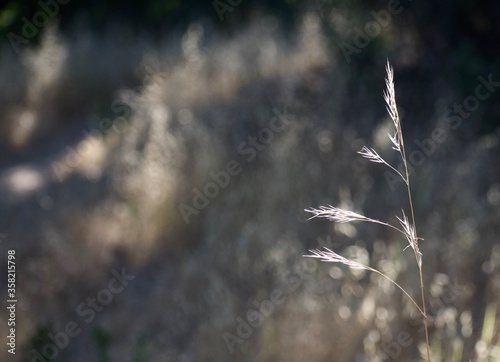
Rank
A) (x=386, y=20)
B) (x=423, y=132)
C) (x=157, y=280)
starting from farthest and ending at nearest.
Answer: (x=386, y=20) < (x=423, y=132) < (x=157, y=280)

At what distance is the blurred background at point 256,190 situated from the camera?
3.75 meters

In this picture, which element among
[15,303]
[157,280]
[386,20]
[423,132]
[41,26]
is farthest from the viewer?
[41,26]

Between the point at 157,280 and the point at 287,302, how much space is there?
134cm

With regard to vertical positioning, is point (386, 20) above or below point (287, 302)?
below

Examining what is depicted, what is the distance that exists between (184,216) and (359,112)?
1.74m

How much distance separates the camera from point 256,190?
512cm

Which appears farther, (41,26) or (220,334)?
(41,26)

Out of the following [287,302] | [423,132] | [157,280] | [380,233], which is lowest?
[423,132]

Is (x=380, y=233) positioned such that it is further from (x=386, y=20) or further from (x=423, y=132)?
(x=386, y=20)

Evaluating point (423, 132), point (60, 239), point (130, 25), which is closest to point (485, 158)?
point (423, 132)

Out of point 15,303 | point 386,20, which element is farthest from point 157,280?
point 386,20

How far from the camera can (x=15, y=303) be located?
449 cm

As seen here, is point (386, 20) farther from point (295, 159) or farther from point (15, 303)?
point (15, 303)

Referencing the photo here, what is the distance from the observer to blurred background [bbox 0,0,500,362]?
3.75 metres
